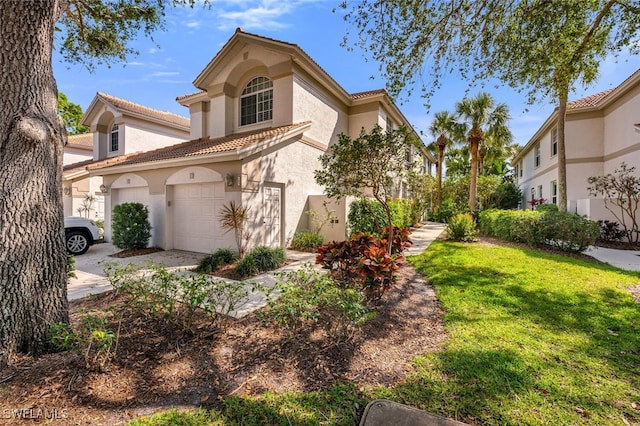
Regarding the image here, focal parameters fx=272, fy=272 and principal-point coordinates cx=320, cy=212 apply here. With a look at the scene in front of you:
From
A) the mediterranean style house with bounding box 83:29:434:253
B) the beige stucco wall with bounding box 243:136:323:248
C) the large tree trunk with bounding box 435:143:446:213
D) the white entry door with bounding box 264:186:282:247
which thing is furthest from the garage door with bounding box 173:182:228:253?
the large tree trunk with bounding box 435:143:446:213

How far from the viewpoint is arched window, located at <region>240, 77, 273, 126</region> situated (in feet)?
41.4

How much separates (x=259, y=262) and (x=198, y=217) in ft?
13.2

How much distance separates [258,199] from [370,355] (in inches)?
283

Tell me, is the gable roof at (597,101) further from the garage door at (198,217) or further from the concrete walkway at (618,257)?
the garage door at (198,217)

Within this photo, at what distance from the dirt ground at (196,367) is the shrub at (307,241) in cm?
633

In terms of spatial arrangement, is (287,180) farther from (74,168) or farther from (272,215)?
(74,168)

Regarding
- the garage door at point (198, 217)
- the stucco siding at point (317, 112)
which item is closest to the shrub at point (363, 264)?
the garage door at point (198, 217)

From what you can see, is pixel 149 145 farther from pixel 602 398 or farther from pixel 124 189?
pixel 602 398

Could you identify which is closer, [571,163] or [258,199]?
[258,199]

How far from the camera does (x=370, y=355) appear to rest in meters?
3.75

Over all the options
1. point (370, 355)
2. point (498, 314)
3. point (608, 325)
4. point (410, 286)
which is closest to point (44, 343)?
point (370, 355)

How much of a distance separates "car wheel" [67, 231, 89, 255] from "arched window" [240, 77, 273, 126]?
811 centimetres

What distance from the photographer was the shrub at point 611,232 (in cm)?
1159

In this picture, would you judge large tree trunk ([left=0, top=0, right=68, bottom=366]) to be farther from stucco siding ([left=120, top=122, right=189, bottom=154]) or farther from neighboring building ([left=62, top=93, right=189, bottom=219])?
stucco siding ([left=120, top=122, right=189, bottom=154])
